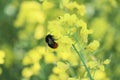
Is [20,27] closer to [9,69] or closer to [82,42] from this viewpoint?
[9,69]

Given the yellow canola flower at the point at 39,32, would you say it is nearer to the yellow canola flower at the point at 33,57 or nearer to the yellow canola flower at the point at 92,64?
the yellow canola flower at the point at 33,57

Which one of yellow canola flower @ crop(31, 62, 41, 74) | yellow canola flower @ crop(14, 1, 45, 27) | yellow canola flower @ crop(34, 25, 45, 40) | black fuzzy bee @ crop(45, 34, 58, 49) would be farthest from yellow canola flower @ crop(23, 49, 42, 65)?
yellow canola flower @ crop(14, 1, 45, 27)

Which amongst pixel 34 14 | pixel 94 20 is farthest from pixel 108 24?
pixel 34 14

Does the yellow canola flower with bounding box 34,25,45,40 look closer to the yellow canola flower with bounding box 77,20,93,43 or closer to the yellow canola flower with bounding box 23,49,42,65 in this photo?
the yellow canola flower with bounding box 23,49,42,65

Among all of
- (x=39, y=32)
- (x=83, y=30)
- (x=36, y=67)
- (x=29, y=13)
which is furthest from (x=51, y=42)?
(x=29, y=13)

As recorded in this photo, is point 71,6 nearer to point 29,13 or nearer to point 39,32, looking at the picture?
point 39,32

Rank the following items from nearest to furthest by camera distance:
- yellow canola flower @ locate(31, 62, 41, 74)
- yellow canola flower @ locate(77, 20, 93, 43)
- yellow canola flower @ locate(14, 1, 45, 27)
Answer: yellow canola flower @ locate(77, 20, 93, 43) → yellow canola flower @ locate(31, 62, 41, 74) → yellow canola flower @ locate(14, 1, 45, 27)

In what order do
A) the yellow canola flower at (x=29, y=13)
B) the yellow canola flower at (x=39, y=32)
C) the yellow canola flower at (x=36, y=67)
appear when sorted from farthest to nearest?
the yellow canola flower at (x=29, y=13)
the yellow canola flower at (x=39, y=32)
the yellow canola flower at (x=36, y=67)

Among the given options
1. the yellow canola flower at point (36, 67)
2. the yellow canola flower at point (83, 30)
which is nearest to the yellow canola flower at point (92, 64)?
the yellow canola flower at point (83, 30)

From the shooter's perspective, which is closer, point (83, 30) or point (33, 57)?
point (83, 30)

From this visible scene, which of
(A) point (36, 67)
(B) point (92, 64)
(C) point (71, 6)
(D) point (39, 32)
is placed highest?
(D) point (39, 32)

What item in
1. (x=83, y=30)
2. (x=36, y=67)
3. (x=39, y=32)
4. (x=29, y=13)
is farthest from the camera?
(x=29, y=13)
